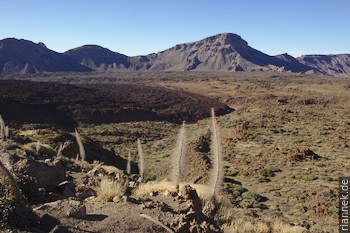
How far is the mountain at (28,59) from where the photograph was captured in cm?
15962

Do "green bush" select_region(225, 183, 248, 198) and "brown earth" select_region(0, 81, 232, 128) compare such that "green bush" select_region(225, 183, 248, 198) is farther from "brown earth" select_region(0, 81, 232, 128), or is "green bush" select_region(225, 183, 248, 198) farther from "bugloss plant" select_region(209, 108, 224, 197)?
"brown earth" select_region(0, 81, 232, 128)

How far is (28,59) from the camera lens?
172m

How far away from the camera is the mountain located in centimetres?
15962

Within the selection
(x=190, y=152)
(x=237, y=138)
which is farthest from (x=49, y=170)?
(x=237, y=138)

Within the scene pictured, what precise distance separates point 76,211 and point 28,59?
593 ft

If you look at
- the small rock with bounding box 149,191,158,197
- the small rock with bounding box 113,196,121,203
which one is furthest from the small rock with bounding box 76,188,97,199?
the small rock with bounding box 113,196,121,203

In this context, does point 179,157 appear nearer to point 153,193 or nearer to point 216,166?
point 216,166

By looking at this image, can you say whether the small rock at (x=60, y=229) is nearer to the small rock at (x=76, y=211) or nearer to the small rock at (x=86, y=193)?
the small rock at (x=76, y=211)

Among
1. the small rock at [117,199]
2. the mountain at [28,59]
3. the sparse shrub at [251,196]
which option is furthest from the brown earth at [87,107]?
the mountain at [28,59]

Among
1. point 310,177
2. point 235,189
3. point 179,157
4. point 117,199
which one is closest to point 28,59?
point 235,189

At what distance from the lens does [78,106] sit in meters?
51.5

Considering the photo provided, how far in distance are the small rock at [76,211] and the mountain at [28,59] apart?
158 m

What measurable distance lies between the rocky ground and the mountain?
105 m

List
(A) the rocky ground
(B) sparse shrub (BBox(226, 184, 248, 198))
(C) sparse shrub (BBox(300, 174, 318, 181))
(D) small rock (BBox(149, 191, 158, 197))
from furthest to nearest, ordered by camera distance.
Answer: (C) sparse shrub (BBox(300, 174, 318, 181)) → (B) sparse shrub (BBox(226, 184, 248, 198)) → (D) small rock (BBox(149, 191, 158, 197)) → (A) the rocky ground
